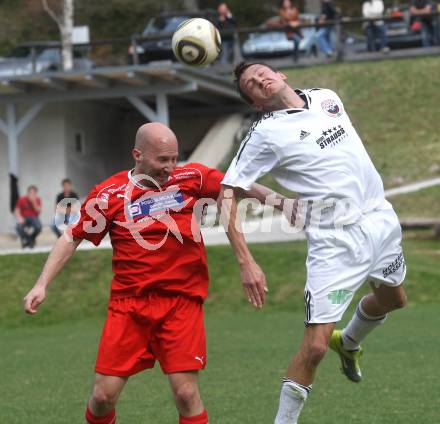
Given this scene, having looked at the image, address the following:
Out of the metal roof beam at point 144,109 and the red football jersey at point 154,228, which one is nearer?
the red football jersey at point 154,228

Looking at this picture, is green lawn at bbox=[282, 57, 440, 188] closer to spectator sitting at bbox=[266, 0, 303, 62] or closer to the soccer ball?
spectator sitting at bbox=[266, 0, 303, 62]

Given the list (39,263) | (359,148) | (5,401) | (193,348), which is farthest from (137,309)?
(39,263)

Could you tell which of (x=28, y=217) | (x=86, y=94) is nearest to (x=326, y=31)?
(x=86, y=94)

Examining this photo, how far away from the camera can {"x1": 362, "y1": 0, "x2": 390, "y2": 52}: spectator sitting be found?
2959 cm

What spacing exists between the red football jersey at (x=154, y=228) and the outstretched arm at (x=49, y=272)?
96mm

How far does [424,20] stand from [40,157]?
37.6ft

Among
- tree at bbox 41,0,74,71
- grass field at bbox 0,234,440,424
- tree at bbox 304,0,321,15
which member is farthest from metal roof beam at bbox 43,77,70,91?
tree at bbox 304,0,321,15

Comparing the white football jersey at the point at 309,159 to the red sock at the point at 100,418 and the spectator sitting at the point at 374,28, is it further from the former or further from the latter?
the spectator sitting at the point at 374,28

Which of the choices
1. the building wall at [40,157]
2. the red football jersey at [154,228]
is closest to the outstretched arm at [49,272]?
the red football jersey at [154,228]

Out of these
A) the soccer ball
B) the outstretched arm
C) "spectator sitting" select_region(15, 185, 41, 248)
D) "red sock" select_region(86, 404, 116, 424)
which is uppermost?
the soccer ball

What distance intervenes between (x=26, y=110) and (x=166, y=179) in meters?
20.9

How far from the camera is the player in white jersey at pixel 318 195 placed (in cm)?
626

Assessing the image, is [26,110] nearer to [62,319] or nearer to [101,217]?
[62,319]

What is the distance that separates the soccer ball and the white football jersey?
118 centimetres
